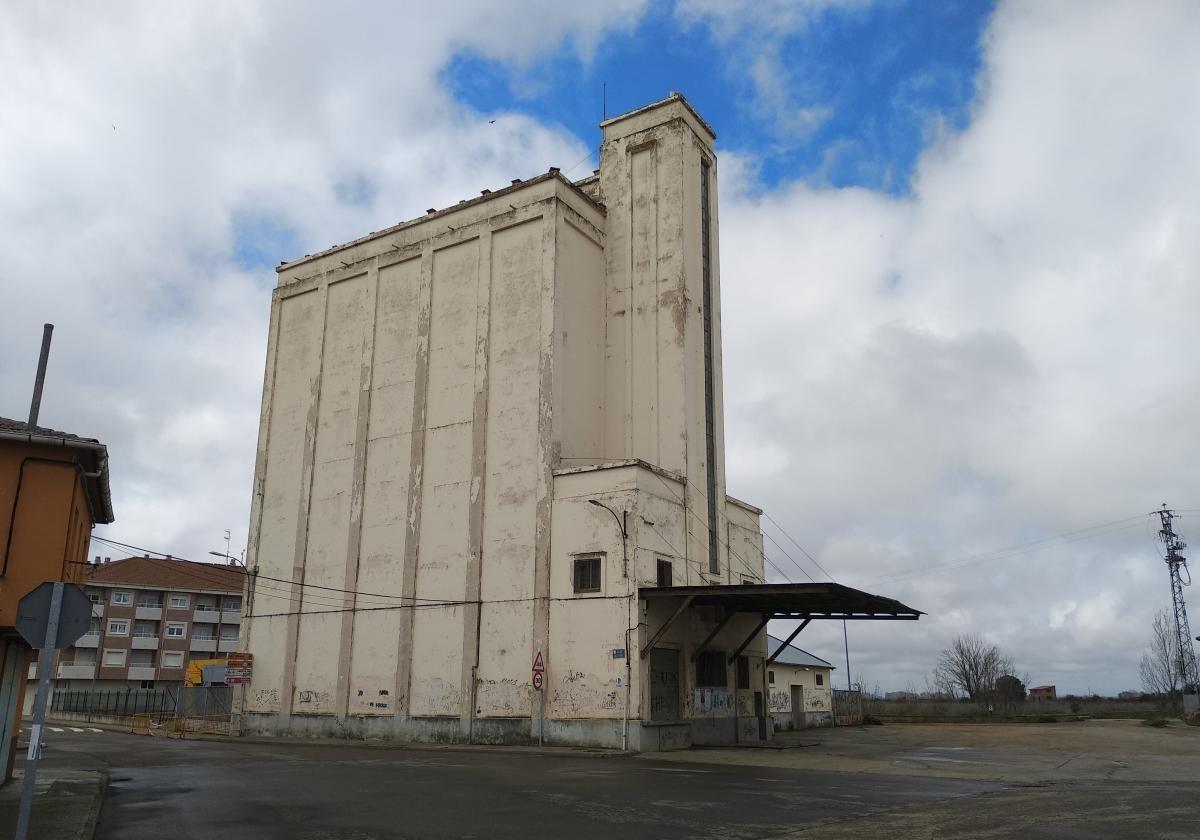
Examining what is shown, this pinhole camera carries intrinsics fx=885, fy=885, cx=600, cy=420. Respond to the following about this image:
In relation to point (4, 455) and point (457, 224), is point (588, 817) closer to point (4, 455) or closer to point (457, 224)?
point (4, 455)

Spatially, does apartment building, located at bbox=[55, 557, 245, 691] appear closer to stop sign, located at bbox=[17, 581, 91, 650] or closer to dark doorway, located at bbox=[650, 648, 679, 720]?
dark doorway, located at bbox=[650, 648, 679, 720]

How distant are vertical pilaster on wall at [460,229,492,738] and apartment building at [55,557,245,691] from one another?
5682cm

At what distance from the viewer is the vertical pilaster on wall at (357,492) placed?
3591cm

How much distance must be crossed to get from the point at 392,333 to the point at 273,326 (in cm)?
904

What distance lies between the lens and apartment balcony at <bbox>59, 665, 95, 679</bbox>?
81.6m

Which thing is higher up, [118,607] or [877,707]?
[118,607]

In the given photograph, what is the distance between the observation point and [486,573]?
3294cm

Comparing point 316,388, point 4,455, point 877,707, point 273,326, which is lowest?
point 877,707

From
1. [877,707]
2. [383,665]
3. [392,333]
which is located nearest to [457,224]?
[392,333]

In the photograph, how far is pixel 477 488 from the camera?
34.0m

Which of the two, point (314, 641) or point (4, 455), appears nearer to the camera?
point (4, 455)

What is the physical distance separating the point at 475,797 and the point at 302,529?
27198mm

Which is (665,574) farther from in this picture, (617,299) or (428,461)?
(617,299)

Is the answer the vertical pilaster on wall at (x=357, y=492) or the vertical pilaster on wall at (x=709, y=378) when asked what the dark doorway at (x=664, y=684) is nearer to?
the vertical pilaster on wall at (x=709, y=378)
